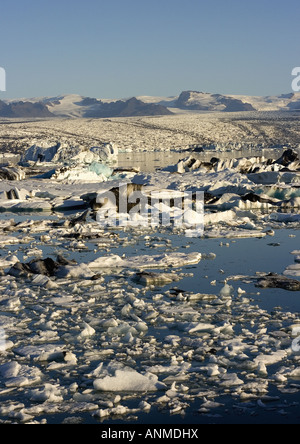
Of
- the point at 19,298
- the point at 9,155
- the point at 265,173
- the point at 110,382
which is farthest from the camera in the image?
the point at 9,155

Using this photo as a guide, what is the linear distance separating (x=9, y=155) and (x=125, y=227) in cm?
3242

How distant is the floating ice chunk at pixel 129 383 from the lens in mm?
3857

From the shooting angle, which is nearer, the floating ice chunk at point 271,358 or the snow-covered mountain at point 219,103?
the floating ice chunk at point 271,358

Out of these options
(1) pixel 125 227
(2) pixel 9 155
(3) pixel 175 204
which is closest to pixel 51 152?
(2) pixel 9 155

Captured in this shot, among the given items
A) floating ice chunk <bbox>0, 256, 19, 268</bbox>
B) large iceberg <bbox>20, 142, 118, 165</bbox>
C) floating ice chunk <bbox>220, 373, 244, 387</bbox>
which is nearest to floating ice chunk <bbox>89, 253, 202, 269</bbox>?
floating ice chunk <bbox>0, 256, 19, 268</bbox>

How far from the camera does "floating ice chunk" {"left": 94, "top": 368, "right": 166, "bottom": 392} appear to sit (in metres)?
3.86

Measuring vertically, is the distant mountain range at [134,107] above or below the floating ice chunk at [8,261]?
above

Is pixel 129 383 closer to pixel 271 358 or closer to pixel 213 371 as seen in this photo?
pixel 213 371

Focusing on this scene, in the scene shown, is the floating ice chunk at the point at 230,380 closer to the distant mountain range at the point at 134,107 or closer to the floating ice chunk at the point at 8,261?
the floating ice chunk at the point at 8,261

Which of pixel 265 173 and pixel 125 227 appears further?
pixel 265 173

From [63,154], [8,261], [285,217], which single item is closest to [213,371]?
[8,261]

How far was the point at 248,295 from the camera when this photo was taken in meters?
6.04

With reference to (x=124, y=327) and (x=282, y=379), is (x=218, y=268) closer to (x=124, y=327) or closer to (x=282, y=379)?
(x=124, y=327)

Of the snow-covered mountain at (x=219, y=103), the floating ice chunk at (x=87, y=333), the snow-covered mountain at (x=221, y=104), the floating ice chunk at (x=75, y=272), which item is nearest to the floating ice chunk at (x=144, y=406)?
the floating ice chunk at (x=87, y=333)
